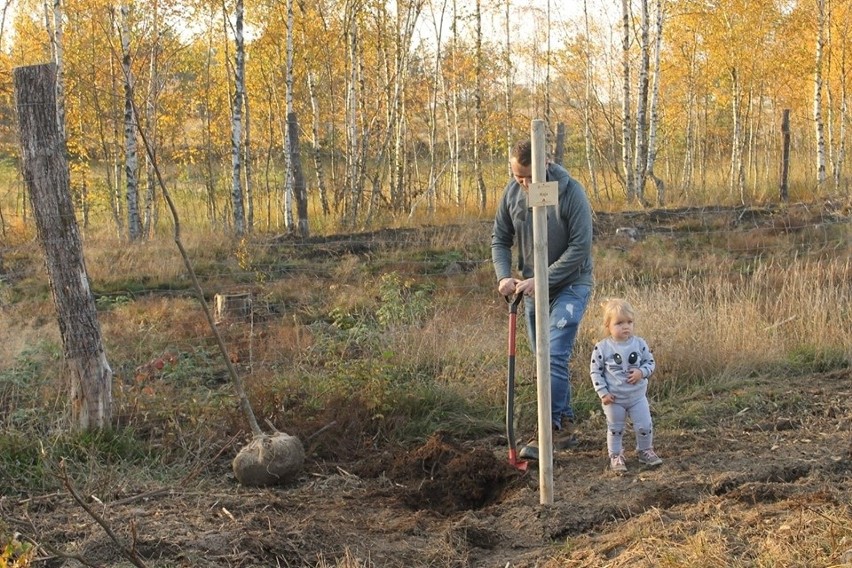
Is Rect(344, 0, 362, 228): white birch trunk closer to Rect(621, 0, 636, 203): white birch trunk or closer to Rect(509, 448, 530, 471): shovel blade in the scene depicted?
Rect(621, 0, 636, 203): white birch trunk

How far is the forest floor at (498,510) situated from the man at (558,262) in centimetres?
37

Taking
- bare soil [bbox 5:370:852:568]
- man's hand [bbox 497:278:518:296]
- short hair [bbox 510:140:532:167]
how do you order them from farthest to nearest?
man's hand [bbox 497:278:518:296], short hair [bbox 510:140:532:167], bare soil [bbox 5:370:852:568]

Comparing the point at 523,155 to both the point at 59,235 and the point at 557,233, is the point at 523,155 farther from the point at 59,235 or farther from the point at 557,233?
the point at 59,235

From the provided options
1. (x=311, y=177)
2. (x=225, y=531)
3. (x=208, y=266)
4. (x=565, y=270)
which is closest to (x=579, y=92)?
(x=311, y=177)

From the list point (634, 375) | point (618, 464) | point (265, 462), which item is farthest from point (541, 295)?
point (265, 462)

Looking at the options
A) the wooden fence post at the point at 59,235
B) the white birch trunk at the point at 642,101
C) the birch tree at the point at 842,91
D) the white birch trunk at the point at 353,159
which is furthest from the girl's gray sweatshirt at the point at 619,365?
the birch tree at the point at 842,91

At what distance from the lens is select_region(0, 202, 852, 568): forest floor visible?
11.8 ft

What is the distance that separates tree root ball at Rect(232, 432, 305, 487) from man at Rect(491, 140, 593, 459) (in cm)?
143

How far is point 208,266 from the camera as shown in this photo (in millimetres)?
12852

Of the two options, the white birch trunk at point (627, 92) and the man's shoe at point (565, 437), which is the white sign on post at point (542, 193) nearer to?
the man's shoe at point (565, 437)

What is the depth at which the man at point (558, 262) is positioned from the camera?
5.41 m

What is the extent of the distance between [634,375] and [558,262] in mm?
886

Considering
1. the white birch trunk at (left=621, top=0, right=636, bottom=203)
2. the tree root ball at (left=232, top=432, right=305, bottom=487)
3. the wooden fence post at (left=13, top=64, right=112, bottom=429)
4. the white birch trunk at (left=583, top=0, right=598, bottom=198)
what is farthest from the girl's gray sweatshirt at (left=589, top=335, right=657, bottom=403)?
the white birch trunk at (left=583, top=0, right=598, bottom=198)

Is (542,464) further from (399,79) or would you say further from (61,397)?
(399,79)
